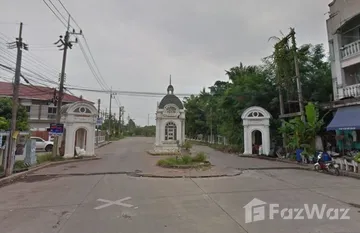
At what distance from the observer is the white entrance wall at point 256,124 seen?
20.4m

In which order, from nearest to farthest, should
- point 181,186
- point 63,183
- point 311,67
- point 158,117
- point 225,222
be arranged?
point 225,222, point 181,186, point 63,183, point 311,67, point 158,117

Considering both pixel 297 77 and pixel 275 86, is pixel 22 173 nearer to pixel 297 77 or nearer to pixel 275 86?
pixel 297 77

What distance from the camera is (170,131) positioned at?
25500 millimetres

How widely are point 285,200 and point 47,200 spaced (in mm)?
6790

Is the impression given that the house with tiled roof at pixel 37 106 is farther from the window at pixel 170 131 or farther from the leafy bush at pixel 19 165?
the leafy bush at pixel 19 165

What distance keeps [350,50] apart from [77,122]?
19.8 metres

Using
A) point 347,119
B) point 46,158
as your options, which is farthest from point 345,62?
point 46,158

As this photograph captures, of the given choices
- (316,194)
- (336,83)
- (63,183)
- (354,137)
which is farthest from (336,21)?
(63,183)

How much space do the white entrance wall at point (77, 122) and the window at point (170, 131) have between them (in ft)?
25.6

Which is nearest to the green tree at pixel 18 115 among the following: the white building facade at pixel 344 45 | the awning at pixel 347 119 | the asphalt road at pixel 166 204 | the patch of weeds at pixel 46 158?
the patch of weeds at pixel 46 158

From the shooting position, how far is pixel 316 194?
7445 mm

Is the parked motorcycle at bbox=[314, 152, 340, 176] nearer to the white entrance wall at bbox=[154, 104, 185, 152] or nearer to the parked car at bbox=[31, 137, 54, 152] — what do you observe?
the white entrance wall at bbox=[154, 104, 185, 152]

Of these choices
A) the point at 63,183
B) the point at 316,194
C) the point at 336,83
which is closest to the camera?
the point at 316,194

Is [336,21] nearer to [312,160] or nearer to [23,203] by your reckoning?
[312,160]
